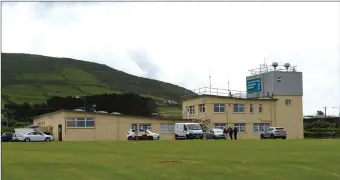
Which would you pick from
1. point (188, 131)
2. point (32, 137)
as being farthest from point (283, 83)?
point (32, 137)

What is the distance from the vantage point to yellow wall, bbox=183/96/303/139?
85062 mm

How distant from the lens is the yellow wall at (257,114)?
279 feet

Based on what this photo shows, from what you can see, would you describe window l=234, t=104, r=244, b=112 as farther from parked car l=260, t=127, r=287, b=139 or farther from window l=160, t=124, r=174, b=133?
parked car l=260, t=127, r=287, b=139

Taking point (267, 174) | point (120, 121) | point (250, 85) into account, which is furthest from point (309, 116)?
point (267, 174)

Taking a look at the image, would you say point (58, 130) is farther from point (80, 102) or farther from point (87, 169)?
point (87, 169)

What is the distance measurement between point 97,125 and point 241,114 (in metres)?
22.0

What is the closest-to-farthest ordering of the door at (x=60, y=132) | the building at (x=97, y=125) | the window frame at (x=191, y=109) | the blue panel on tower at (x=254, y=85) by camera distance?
the building at (x=97, y=125)
the door at (x=60, y=132)
the window frame at (x=191, y=109)
the blue panel on tower at (x=254, y=85)

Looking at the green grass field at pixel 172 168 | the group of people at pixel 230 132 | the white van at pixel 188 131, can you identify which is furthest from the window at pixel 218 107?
the green grass field at pixel 172 168

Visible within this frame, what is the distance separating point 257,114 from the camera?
8681 centimetres

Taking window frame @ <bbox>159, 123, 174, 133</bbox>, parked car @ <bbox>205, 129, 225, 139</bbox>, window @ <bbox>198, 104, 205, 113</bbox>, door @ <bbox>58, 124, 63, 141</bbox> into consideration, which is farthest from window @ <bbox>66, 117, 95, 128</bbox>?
parked car @ <bbox>205, 129, 225, 139</bbox>

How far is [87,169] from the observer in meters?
22.0

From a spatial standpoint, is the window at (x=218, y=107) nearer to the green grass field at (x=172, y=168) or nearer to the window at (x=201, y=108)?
the window at (x=201, y=108)

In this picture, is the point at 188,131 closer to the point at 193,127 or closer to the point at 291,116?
the point at 193,127

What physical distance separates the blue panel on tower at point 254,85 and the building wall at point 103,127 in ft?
55.6
